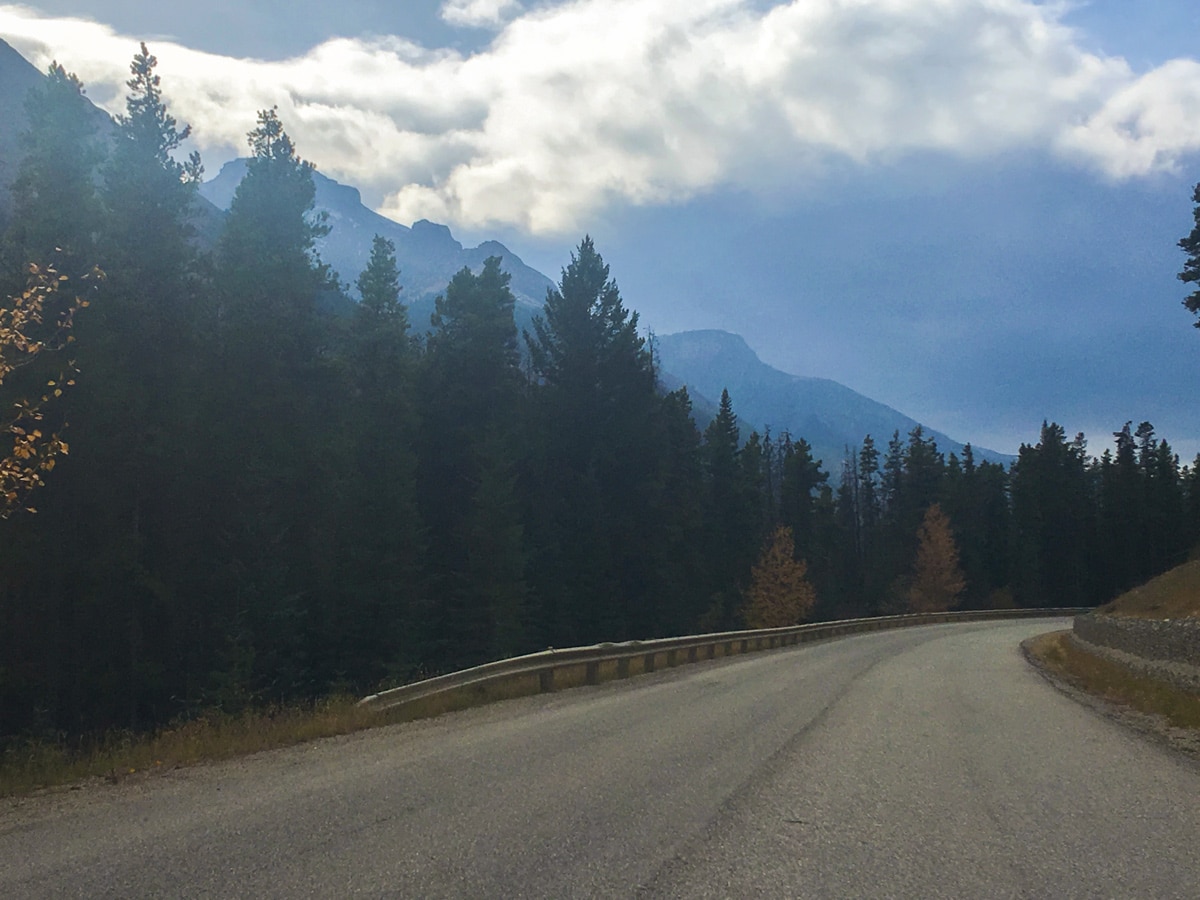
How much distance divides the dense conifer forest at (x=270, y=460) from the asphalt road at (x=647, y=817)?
4.60 metres

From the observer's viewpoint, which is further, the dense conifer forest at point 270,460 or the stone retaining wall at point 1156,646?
the dense conifer forest at point 270,460

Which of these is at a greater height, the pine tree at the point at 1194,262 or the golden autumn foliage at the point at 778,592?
the pine tree at the point at 1194,262

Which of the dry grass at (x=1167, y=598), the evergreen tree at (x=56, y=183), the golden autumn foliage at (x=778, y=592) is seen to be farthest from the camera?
the golden autumn foliage at (x=778, y=592)

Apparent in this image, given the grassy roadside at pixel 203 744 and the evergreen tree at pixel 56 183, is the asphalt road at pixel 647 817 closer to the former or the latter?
the grassy roadside at pixel 203 744

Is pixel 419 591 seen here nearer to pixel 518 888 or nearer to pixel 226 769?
pixel 226 769

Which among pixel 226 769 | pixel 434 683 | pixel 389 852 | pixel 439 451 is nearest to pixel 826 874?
pixel 389 852

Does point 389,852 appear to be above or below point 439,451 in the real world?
below

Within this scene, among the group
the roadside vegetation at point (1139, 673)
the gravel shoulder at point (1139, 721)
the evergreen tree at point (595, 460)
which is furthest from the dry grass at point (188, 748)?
the evergreen tree at point (595, 460)

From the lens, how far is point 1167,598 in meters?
24.2

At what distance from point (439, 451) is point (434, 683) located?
2447 cm

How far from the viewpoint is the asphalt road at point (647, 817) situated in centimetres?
454

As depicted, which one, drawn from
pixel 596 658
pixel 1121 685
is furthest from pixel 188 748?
pixel 1121 685

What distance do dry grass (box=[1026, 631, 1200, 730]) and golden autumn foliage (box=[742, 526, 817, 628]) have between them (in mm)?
34384

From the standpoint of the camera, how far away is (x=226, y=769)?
7.86 metres
